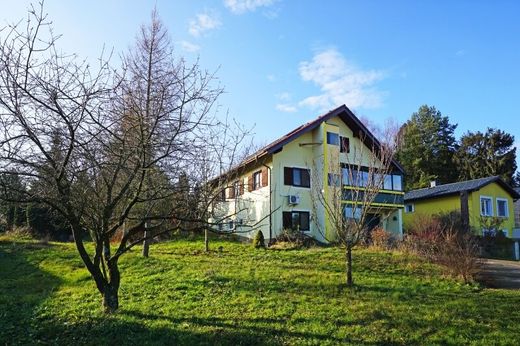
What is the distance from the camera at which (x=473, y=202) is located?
32188mm

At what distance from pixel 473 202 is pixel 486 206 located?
1.99 m

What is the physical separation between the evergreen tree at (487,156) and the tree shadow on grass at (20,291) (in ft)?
159

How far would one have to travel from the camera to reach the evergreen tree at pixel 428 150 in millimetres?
52781

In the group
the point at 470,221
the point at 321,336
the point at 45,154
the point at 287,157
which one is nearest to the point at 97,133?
the point at 45,154

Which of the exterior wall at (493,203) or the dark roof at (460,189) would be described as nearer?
the exterior wall at (493,203)

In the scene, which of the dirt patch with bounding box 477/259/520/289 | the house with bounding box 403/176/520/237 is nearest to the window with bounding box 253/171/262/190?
the house with bounding box 403/176/520/237

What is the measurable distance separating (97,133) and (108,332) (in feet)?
12.5

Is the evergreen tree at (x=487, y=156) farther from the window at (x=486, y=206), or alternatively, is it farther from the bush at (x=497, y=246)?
the bush at (x=497, y=246)

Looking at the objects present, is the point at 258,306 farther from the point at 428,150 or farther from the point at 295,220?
the point at 428,150

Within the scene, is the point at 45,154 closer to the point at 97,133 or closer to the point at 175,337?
the point at 97,133

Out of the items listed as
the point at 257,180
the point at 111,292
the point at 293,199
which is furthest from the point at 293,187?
the point at 111,292

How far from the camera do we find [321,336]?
307 inches

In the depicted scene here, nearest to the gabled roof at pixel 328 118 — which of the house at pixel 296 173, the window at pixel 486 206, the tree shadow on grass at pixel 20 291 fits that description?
the house at pixel 296 173

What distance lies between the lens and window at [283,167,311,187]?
84.0ft
